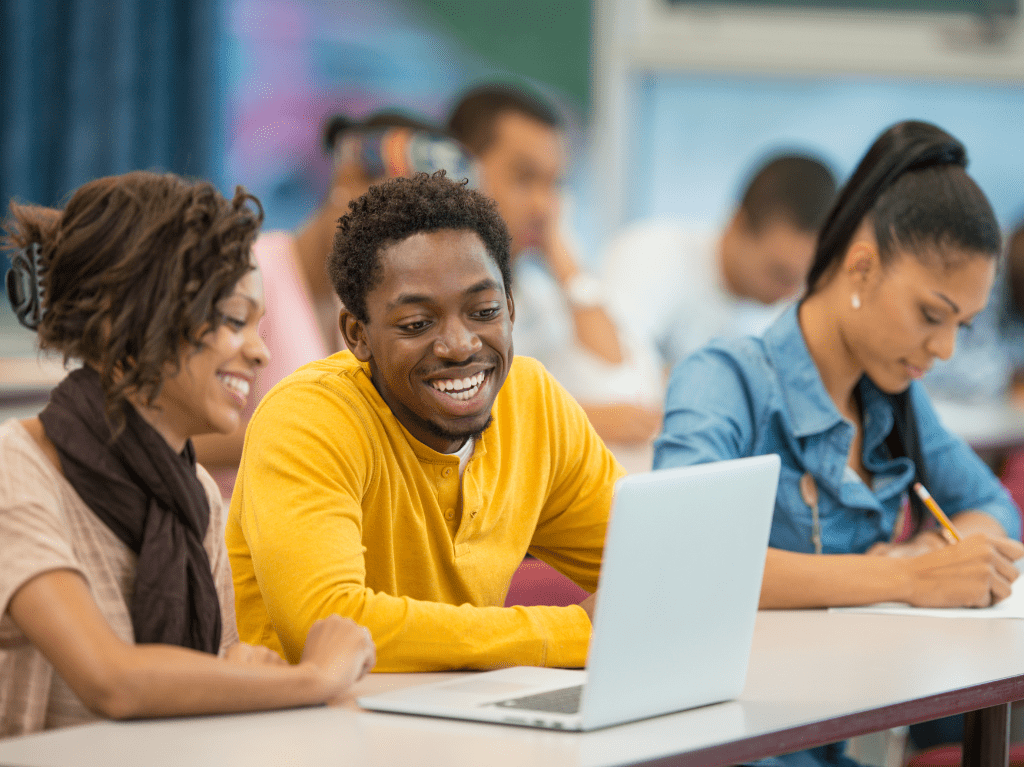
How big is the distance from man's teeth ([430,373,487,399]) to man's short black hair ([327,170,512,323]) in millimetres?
112

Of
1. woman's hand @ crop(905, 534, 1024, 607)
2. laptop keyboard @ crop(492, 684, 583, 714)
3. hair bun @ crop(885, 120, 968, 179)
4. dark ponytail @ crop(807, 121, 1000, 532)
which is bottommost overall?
woman's hand @ crop(905, 534, 1024, 607)

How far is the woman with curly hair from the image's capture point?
1.02 metres

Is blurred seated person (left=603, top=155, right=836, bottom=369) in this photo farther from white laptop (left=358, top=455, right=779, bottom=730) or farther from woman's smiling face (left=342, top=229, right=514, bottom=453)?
white laptop (left=358, top=455, right=779, bottom=730)

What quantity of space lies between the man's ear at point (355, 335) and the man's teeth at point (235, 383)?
0.78 ft

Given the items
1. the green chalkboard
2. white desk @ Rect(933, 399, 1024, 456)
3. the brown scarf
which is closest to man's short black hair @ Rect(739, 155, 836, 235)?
white desk @ Rect(933, 399, 1024, 456)

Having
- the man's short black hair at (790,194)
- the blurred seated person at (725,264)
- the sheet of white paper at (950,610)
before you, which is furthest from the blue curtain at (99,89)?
the sheet of white paper at (950,610)

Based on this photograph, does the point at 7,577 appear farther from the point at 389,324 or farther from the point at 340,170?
the point at 340,170

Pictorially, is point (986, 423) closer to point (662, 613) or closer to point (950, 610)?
point (950, 610)

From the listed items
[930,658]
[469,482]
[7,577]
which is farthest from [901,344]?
[7,577]

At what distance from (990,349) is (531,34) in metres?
1.94

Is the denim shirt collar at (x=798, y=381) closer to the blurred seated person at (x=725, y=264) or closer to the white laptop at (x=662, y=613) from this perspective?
the white laptop at (x=662, y=613)

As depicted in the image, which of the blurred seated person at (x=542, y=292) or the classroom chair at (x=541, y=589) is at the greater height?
the blurred seated person at (x=542, y=292)

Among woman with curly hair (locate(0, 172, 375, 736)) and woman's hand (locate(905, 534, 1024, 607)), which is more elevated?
woman with curly hair (locate(0, 172, 375, 736))

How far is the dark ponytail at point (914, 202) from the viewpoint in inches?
66.9
